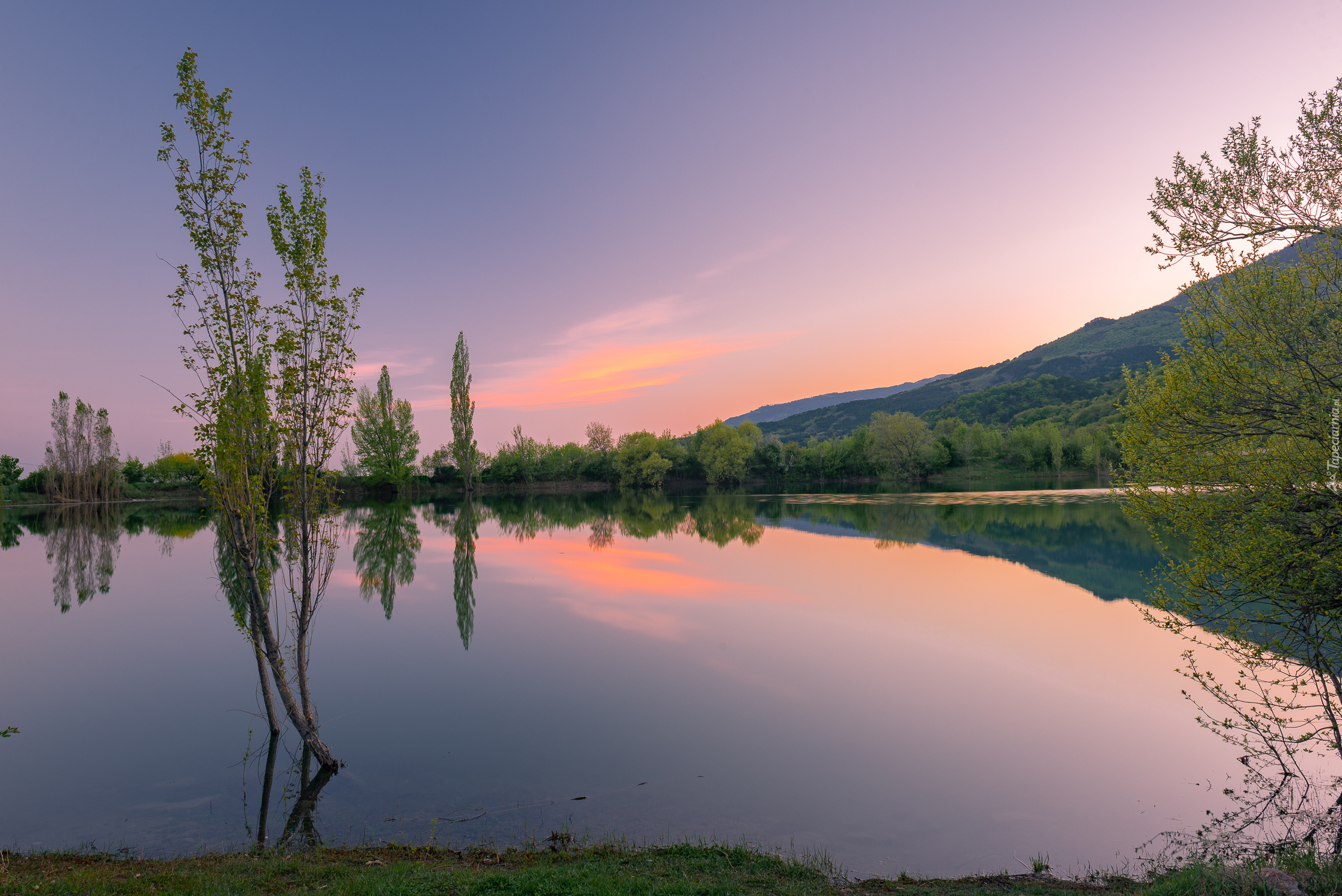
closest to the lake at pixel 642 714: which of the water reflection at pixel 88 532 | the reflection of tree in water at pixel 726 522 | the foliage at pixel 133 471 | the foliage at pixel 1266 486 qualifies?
the water reflection at pixel 88 532

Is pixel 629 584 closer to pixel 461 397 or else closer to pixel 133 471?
pixel 461 397

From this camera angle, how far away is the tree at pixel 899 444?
105 m

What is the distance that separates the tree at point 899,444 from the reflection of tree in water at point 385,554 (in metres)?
80.0

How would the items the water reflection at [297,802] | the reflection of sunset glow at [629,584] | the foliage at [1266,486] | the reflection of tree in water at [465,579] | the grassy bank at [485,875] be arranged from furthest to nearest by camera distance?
the reflection of sunset glow at [629,584], the reflection of tree in water at [465,579], the foliage at [1266,486], the water reflection at [297,802], the grassy bank at [485,875]

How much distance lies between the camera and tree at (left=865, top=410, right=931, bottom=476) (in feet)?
344

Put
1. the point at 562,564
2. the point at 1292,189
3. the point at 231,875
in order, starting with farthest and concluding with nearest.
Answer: the point at 562,564 < the point at 1292,189 < the point at 231,875

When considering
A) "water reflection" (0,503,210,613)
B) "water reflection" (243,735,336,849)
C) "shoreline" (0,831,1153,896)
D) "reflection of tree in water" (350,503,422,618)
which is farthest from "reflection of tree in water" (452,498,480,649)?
"water reflection" (0,503,210,613)

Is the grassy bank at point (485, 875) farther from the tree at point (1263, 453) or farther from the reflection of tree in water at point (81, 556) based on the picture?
the reflection of tree in water at point (81, 556)

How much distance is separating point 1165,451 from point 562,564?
23251 mm

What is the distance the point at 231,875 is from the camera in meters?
5.85

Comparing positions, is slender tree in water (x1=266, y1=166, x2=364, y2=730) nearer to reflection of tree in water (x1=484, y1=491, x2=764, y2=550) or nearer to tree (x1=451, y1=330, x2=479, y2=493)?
reflection of tree in water (x1=484, y1=491, x2=764, y2=550)

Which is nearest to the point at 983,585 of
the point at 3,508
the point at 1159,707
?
the point at 1159,707

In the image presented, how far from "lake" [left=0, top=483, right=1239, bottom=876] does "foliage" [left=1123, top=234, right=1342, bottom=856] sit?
933 millimetres

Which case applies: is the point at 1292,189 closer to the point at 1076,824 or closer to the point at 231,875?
the point at 1076,824
